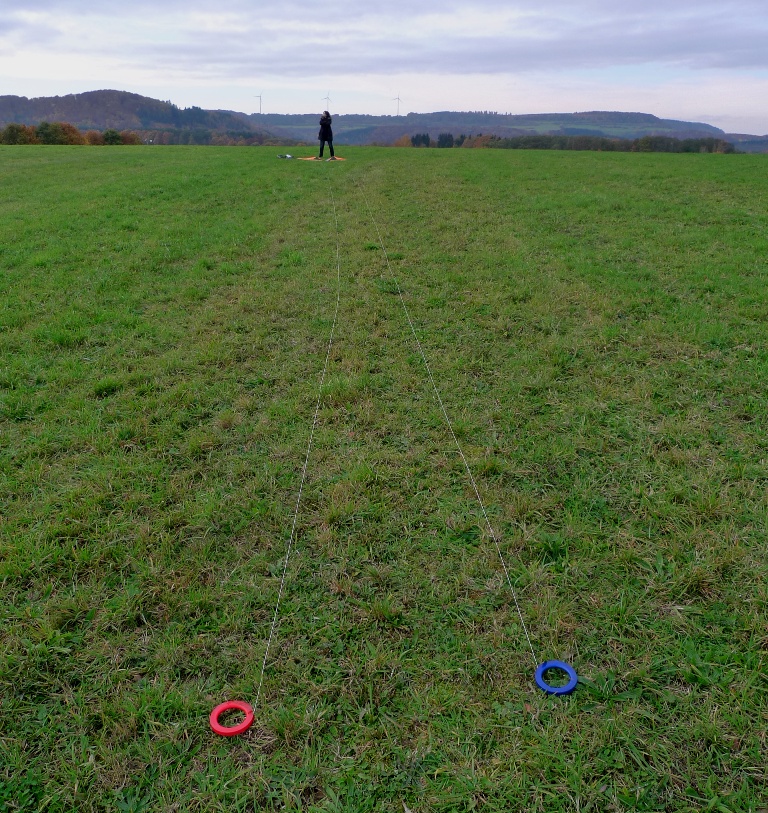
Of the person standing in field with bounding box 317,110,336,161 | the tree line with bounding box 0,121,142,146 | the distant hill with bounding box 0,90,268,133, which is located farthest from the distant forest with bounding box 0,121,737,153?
the distant hill with bounding box 0,90,268,133

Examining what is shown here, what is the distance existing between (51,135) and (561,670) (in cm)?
5284

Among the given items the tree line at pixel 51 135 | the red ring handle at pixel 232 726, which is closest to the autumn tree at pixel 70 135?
the tree line at pixel 51 135

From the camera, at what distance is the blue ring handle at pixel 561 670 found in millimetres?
2266

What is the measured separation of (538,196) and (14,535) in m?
13.2

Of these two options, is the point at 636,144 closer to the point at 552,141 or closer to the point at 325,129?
the point at 552,141

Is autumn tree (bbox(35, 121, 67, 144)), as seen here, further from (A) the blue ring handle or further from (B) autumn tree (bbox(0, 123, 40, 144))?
(A) the blue ring handle

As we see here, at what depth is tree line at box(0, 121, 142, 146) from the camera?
37.8 metres

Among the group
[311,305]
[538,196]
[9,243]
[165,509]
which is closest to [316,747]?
[165,509]

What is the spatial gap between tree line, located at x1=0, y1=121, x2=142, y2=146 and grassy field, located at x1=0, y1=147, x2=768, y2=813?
135 ft

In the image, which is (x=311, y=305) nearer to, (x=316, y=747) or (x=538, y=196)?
(x=316, y=747)

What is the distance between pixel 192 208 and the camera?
11734 mm

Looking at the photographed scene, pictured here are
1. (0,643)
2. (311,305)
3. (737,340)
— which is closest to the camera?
(0,643)

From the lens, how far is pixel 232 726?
2162 mm

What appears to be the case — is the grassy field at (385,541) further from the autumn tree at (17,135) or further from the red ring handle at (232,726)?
the autumn tree at (17,135)
